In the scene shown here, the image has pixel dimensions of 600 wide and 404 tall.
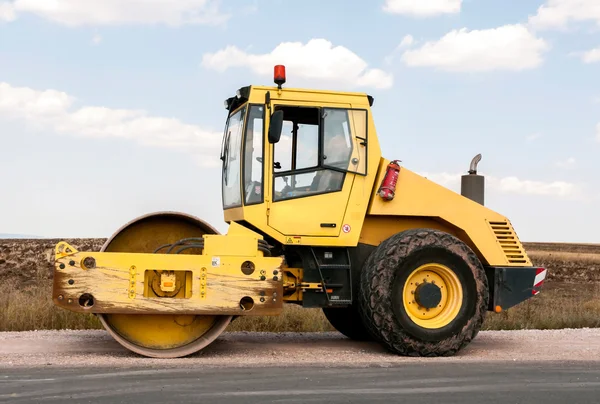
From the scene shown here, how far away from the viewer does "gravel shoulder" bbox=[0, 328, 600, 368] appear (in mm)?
8430

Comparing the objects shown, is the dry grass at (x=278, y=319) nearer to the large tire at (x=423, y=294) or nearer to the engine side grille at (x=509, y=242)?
the engine side grille at (x=509, y=242)

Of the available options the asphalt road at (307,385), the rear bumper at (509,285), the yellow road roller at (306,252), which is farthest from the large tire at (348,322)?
the asphalt road at (307,385)

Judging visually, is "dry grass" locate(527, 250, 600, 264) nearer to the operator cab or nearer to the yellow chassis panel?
the operator cab

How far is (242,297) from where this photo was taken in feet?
28.8

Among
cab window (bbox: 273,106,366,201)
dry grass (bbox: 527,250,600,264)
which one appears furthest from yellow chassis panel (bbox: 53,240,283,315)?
dry grass (bbox: 527,250,600,264)

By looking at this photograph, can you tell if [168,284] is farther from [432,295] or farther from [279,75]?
[432,295]

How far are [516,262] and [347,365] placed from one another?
3.04 metres

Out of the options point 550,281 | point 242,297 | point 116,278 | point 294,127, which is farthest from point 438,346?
point 550,281

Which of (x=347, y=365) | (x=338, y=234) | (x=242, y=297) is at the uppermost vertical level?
(x=338, y=234)

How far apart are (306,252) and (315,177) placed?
35.9 inches

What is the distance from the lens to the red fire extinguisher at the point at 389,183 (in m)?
9.45

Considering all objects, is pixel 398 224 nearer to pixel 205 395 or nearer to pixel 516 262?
pixel 516 262

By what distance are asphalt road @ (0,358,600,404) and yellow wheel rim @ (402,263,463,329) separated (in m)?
1.01

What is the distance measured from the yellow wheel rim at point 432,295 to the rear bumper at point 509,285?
Result: 0.71m
